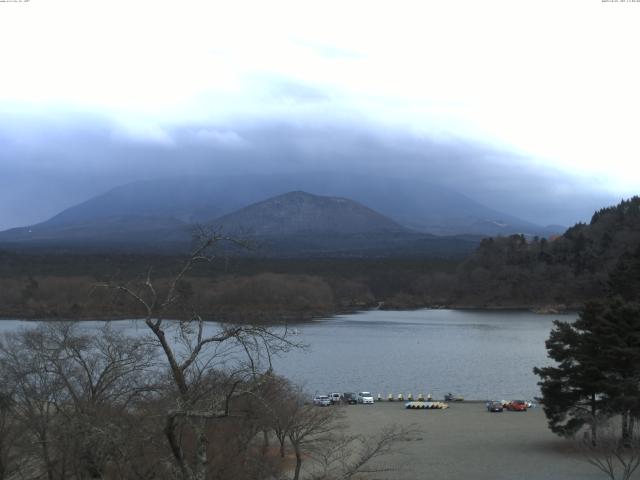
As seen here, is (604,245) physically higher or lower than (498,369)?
higher

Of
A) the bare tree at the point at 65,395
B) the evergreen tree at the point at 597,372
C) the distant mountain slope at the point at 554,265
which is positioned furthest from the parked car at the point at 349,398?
the distant mountain slope at the point at 554,265

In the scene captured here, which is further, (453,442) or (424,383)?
(424,383)

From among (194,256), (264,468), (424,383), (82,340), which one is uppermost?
(194,256)

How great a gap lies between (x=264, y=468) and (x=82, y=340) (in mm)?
5415

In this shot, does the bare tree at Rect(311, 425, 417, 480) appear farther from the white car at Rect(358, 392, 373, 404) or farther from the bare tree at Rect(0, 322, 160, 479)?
the white car at Rect(358, 392, 373, 404)

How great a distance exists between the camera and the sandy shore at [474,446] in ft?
60.6

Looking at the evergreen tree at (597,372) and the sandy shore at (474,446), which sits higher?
the evergreen tree at (597,372)

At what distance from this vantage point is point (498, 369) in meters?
40.7

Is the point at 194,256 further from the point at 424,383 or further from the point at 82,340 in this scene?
the point at 424,383

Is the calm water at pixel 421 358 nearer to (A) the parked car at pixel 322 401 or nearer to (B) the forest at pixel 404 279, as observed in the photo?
(A) the parked car at pixel 322 401

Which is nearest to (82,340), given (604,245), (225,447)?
(225,447)

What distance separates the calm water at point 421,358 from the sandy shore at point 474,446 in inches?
151

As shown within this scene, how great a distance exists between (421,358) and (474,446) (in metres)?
23.6

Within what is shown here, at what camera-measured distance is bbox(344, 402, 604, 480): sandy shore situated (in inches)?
728
